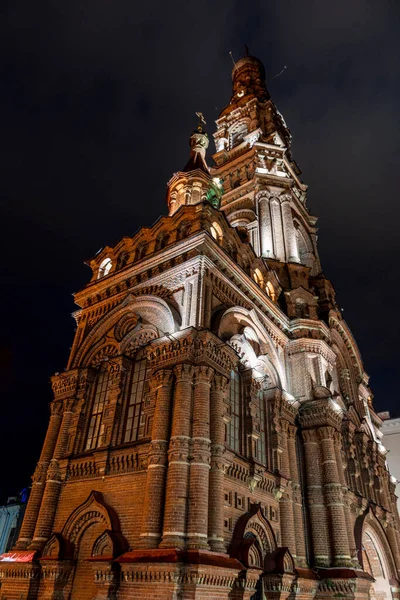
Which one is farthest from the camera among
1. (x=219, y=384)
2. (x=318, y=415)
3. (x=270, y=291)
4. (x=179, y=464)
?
(x=270, y=291)

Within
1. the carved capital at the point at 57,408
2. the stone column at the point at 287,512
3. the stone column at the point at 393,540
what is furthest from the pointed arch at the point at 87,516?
the stone column at the point at 393,540

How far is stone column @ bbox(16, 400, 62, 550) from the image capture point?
50.5 feet

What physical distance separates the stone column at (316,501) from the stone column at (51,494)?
32.0 ft

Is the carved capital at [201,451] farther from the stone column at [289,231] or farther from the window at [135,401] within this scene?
the stone column at [289,231]

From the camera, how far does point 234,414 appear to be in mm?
16422

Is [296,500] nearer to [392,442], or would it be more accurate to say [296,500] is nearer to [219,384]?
[219,384]

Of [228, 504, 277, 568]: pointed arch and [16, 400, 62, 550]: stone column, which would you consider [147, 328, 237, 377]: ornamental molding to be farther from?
[16, 400, 62, 550]: stone column

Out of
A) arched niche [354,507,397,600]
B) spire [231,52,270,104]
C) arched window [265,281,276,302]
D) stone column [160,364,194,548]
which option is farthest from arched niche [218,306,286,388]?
spire [231,52,270,104]

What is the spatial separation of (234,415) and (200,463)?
160 inches

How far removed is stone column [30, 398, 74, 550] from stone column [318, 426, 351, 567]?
10.3 m

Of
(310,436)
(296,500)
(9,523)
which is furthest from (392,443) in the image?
(9,523)

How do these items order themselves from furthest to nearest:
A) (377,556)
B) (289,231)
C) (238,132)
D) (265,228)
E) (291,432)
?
1. (238,132)
2. (289,231)
3. (265,228)
4. (377,556)
5. (291,432)

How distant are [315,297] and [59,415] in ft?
50.3

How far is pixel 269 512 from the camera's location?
15.8 m
